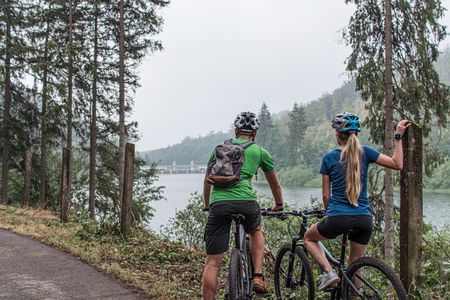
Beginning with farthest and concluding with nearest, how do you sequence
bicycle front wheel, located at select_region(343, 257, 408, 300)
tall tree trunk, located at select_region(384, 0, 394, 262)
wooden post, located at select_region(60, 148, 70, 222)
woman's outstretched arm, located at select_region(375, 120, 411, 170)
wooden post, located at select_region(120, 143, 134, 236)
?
tall tree trunk, located at select_region(384, 0, 394, 262) → wooden post, located at select_region(60, 148, 70, 222) → wooden post, located at select_region(120, 143, 134, 236) → woman's outstretched arm, located at select_region(375, 120, 411, 170) → bicycle front wheel, located at select_region(343, 257, 408, 300)

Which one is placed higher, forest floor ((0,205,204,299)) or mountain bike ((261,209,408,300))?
mountain bike ((261,209,408,300))

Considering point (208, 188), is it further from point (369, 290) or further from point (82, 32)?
point (82, 32)

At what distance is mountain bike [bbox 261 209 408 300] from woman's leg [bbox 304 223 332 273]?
0.10 m

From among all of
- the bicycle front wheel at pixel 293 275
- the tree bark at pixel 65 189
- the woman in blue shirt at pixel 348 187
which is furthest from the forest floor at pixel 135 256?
the woman in blue shirt at pixel 348 187

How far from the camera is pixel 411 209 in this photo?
3826mm

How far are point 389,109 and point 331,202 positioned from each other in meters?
8.72

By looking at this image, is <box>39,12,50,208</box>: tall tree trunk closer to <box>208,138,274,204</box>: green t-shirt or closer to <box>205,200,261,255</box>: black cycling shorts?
<box>208,138,274,204</box>: green t-shirt

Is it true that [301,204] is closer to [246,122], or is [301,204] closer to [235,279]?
[246,122]

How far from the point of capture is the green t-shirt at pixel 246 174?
3.86 m

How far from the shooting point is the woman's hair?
3613 mm

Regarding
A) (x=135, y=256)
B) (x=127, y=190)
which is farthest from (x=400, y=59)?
(x=135, y=256)

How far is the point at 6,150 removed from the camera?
70.9 ft

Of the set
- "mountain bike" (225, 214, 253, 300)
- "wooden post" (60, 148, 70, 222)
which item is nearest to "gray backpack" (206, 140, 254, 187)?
"mountain bike" (225, 214, 253, 300)

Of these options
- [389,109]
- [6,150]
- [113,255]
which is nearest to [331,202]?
[113,255]
